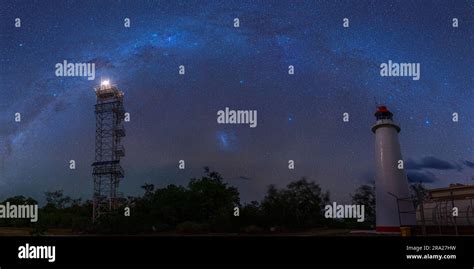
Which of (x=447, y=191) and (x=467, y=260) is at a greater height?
(x=447, y=191)

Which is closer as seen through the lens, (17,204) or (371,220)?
(17,204)

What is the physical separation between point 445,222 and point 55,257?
16.8m

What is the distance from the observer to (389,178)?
20.0 m

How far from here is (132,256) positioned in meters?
10.0

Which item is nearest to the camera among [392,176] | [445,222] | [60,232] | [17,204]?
[60,232]

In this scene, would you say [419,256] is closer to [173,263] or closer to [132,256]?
[173,263]

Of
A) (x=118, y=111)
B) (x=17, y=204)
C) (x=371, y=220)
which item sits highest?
(x=118, y=111)

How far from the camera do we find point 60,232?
15828 mm

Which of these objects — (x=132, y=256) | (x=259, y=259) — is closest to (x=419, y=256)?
(x=259, y=259)

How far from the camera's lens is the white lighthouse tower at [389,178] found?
1997 cm

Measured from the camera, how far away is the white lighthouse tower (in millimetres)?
19969

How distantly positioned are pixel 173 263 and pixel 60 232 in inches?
323

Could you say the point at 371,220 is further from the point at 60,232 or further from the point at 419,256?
the point at 60,232

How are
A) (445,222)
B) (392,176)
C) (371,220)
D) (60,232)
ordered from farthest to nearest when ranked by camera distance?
(371,220), (392,176), (445,222), (60,232)
